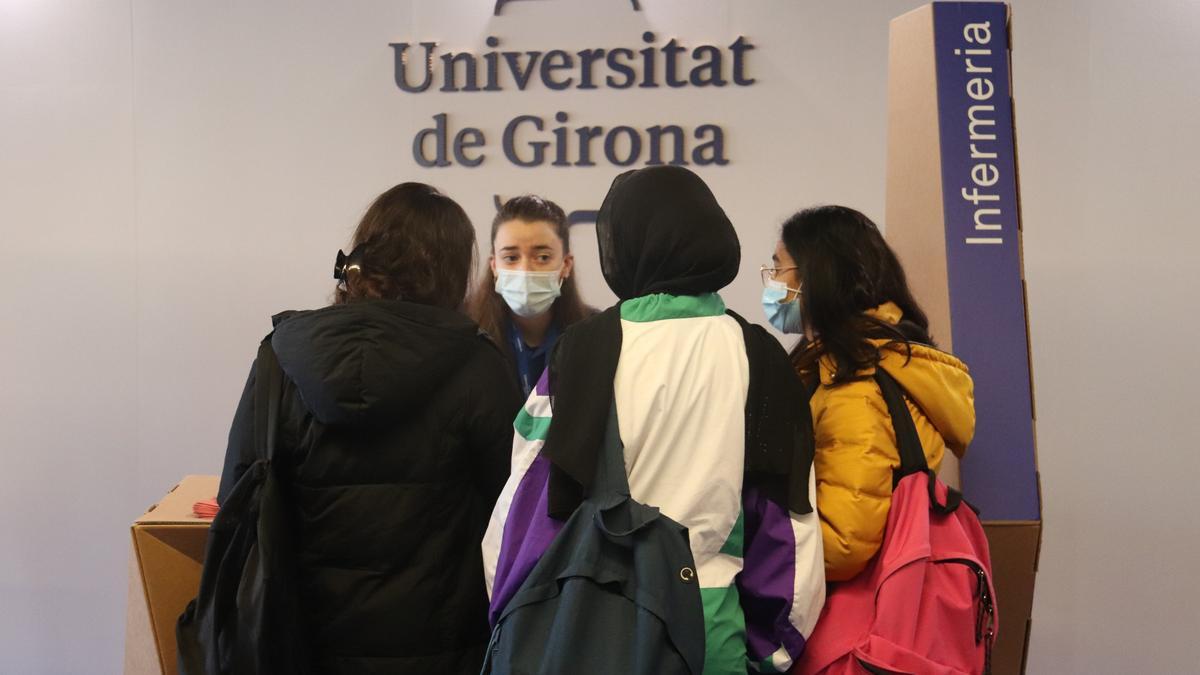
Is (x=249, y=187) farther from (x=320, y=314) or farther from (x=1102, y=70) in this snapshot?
(x=1102, y=70)

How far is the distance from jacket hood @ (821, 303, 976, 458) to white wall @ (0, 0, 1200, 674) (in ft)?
6.13

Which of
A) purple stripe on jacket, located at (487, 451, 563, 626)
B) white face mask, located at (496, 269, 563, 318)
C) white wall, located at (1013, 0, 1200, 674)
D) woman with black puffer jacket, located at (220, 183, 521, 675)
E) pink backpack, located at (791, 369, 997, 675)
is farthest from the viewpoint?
white wall, located at (1013, 0, 1200, 674)

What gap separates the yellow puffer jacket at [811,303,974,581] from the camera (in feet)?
5.93

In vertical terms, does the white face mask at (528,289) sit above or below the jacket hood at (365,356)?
above

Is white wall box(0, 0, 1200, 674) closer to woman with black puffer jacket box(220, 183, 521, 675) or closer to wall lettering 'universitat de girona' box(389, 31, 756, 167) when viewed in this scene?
wall lettering 'universitat de girona' box(389, 31, 756, 167)

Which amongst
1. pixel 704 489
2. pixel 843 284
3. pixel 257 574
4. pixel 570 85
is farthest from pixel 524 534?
pixel 570 85

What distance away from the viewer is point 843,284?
204cm

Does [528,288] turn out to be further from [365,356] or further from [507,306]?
[365,356]

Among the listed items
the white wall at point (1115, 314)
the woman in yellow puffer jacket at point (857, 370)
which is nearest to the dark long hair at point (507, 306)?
the woman in yellow puffer jacket at point (857, 370)

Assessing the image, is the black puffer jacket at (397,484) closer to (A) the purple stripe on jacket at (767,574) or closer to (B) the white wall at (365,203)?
(A) the purple stripe on jacket at (767,574)

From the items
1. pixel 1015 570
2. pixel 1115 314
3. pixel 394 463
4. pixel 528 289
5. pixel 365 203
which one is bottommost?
pixel 1015 570

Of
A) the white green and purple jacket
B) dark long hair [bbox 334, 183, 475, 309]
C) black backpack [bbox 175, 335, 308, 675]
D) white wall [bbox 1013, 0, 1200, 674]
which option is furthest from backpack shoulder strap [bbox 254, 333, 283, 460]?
white wall [bbox 1013, 0, 1200, 674]

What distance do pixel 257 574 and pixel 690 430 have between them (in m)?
0.86

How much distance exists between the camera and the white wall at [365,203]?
3588 mm
